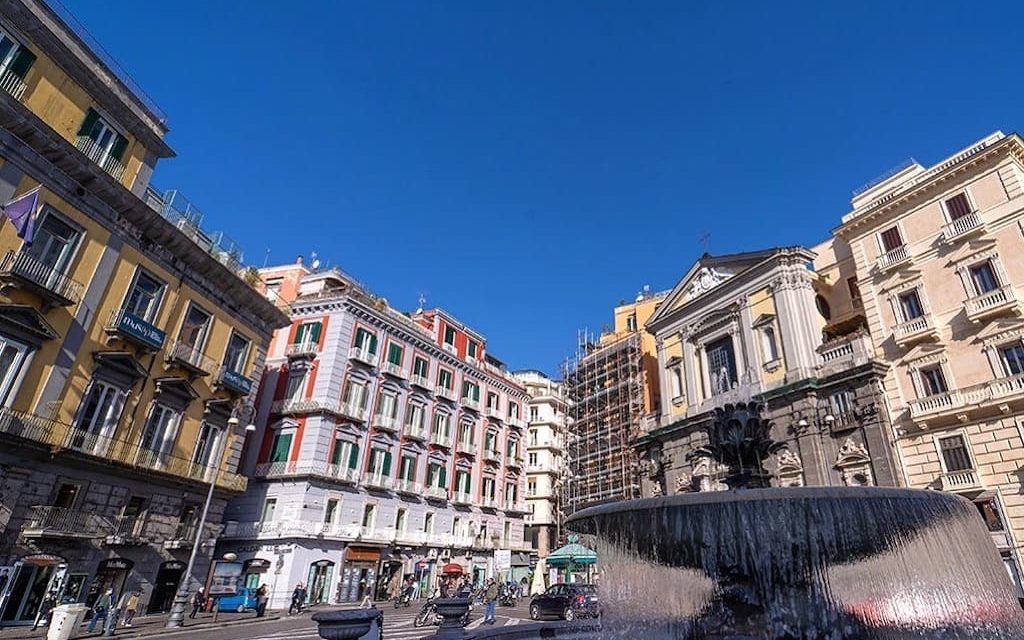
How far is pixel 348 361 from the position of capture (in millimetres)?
30281

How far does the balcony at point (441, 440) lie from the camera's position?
113 feet

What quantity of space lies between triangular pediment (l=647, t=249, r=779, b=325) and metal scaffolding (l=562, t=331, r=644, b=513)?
5340 mm

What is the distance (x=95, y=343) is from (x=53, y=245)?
3.27m

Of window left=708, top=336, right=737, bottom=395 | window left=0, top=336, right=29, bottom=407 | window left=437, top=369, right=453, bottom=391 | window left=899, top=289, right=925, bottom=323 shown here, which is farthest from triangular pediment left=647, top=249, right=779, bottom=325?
window left=0, top=336, right=29, bottom=407

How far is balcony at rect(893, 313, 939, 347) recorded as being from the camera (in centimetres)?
1947

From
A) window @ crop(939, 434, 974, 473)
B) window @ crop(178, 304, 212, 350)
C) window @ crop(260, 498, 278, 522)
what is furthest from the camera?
window @ crop(260, 498, 278, 522)

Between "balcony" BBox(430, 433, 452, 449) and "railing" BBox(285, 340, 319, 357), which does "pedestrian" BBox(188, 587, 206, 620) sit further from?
"balcony" BBox(430, 433, 452, 449)

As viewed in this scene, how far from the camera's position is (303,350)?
2998 cm

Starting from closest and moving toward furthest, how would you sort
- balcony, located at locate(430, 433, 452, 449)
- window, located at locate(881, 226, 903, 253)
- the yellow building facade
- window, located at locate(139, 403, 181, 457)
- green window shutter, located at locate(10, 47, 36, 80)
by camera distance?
the yellow building facade, green window shutter, located at locate(10, 47, 36, 80), window, located at locate(139, 403, 181, 457), window, located at locate(881, 226, 903, 253), balcony, located at locate(430, 433, 452, 449)

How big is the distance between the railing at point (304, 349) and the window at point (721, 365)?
22.0m

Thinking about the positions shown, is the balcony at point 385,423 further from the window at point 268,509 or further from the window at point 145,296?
the window at point 145,296

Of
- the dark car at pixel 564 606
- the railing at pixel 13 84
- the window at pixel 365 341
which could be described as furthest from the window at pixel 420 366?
Result: the railing at pixel 13 84

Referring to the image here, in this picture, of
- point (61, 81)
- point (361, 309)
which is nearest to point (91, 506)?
point (61, 81)

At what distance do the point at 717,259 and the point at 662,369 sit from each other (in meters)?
7.09
